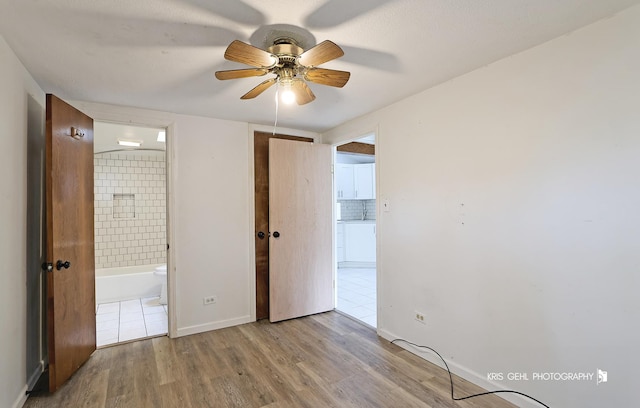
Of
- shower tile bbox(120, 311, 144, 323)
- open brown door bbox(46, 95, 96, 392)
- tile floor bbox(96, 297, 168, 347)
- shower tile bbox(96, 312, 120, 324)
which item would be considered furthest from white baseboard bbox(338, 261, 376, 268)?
open brown door bbox(46, 95, 96, 392)

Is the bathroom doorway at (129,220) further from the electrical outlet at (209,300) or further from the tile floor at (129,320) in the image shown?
the electrical outlet at (209,300)

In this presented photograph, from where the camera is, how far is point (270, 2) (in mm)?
1371

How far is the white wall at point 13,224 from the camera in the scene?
166cm

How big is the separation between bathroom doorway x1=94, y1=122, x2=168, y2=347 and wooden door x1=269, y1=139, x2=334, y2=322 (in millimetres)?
1784

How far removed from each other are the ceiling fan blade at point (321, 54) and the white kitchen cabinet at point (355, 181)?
15.6 feet

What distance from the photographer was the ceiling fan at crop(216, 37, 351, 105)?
1.48m

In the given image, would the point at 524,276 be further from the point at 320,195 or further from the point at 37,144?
the point at 37,144

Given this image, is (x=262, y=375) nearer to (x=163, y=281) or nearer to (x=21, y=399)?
(x=21, y=399)

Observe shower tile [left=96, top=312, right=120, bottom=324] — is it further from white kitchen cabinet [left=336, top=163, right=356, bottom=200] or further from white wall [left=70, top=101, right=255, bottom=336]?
white kitchen cabinet [left=336, top=163, right=356, bottom=200]

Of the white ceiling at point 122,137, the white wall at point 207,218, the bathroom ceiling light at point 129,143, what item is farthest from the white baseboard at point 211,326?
the bathroom ceiling light at point 129,143

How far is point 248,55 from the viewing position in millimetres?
1533

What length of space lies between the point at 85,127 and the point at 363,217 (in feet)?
18.1

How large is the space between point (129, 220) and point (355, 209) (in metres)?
4.63

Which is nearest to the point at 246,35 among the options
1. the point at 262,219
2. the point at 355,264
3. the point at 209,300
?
the point at 262,219
